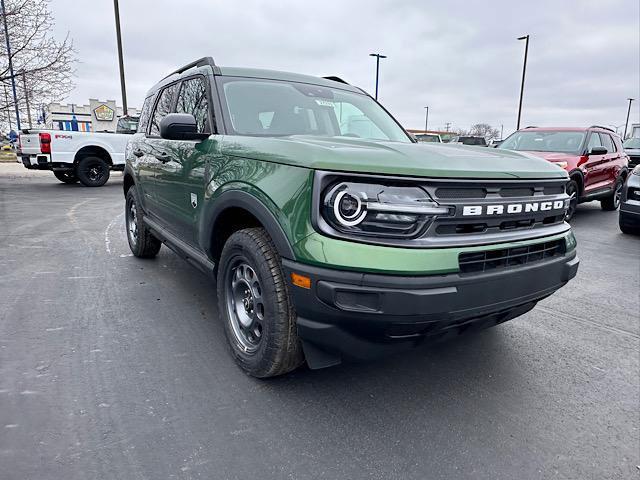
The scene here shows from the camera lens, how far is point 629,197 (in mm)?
6875

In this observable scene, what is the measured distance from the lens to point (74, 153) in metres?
12.1

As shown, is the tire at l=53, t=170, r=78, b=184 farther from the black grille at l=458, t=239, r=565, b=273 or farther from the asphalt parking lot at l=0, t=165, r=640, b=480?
the black grille at l=458, t=239, r=565, b=273

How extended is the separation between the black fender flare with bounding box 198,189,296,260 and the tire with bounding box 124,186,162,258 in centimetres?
214

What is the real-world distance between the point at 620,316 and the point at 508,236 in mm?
2446

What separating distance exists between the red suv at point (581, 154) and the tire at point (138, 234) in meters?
6.85

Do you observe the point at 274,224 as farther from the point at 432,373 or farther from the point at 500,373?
the point at 500,373

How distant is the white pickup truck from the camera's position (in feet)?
38.1

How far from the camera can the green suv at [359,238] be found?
1.88 m

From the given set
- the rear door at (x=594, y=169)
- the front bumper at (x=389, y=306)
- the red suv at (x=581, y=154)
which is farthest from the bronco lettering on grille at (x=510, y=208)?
the rear door at (x=594, y=169)

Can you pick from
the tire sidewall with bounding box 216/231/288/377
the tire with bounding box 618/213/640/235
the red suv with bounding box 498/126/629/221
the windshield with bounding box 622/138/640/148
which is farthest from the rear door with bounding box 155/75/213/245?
the windshield with bounding box 622/138/640/148

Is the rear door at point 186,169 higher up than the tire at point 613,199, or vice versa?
the rear door at point 186,169

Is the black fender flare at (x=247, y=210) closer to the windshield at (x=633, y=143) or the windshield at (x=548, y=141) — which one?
the windshield at (x=548, y=141)

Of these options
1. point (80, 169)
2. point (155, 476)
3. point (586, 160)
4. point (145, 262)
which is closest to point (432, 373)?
point (155, 476)

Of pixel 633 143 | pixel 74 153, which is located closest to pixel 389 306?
pixel 74 153
